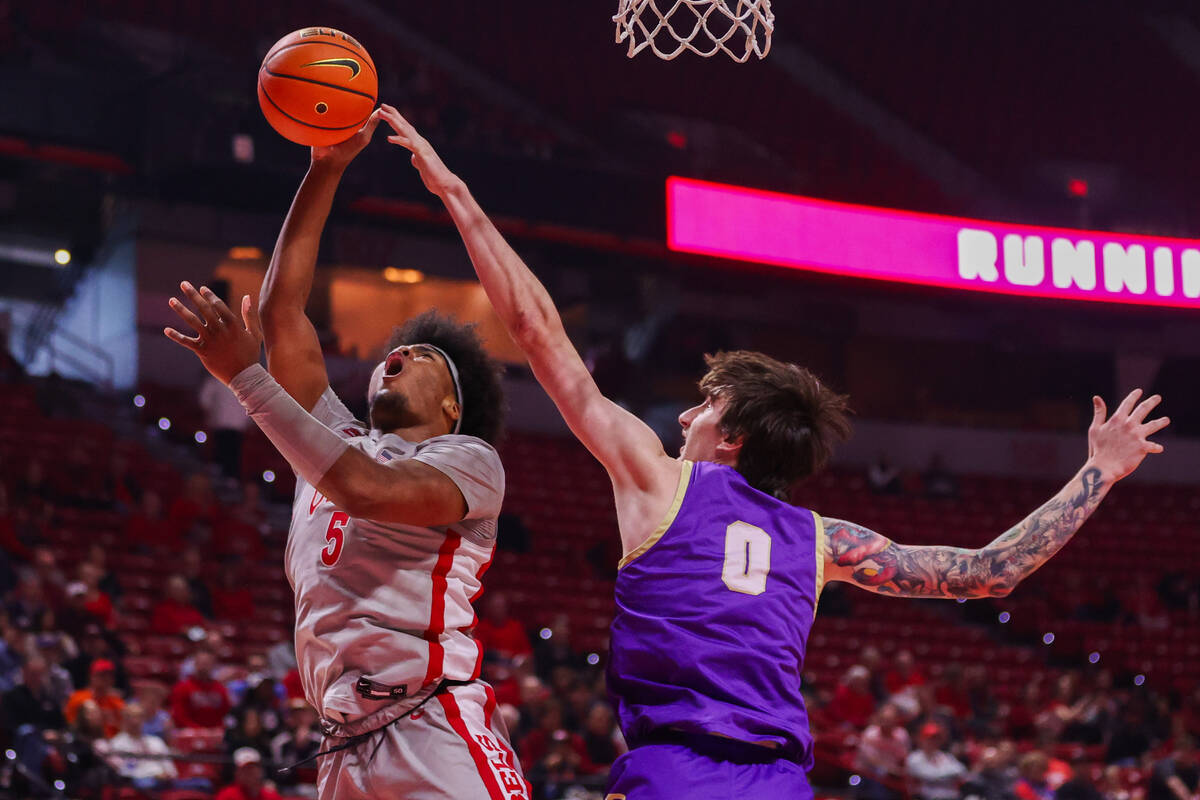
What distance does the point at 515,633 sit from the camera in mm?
11727

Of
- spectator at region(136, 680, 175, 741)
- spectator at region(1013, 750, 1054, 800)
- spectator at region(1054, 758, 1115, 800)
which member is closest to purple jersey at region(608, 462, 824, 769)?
spectator at region(136, 680, 175, 741)

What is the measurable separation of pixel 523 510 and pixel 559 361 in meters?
12.6

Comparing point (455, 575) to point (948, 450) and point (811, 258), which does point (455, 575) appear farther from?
point (948, 450)

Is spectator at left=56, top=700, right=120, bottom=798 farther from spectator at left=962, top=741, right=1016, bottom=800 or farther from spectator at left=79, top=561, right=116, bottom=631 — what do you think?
spectator at left=962, top=741, right=1016, bottom=800

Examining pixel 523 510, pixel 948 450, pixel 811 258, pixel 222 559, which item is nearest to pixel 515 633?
pixel 222 559

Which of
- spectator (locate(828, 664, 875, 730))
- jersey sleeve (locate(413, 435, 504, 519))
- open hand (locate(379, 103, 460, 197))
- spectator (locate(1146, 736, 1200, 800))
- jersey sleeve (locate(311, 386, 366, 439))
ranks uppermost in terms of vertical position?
open hand (locate(379, 103, 460, 197))

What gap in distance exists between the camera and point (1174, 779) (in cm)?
1070

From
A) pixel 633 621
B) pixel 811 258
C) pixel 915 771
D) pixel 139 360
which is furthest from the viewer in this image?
pixel 139 360

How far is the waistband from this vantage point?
2.97m

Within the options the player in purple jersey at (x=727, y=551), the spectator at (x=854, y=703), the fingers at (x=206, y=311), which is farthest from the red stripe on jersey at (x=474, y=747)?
the spectator at (x=854, y=703)

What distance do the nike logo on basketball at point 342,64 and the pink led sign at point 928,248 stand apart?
454 inches

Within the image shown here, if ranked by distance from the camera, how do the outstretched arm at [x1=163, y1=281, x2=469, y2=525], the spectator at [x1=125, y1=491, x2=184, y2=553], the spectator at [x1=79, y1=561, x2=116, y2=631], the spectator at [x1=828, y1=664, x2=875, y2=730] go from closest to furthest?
1. the outstretched arm at [x1=163, y1=281, x2=469, y2=525]
2. the spectator at [x1=79, y1=561, x2=116, y2=631]
3. the spectator at [x1=828, y1=664, x2=875, y2=730]
4. the spectator at [x1=125, y1=491, x2=184, y2=553]

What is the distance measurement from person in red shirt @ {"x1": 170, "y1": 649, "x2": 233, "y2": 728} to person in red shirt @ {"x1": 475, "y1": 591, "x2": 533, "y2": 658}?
265cm

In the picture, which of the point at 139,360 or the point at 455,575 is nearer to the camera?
the point at 455,575
